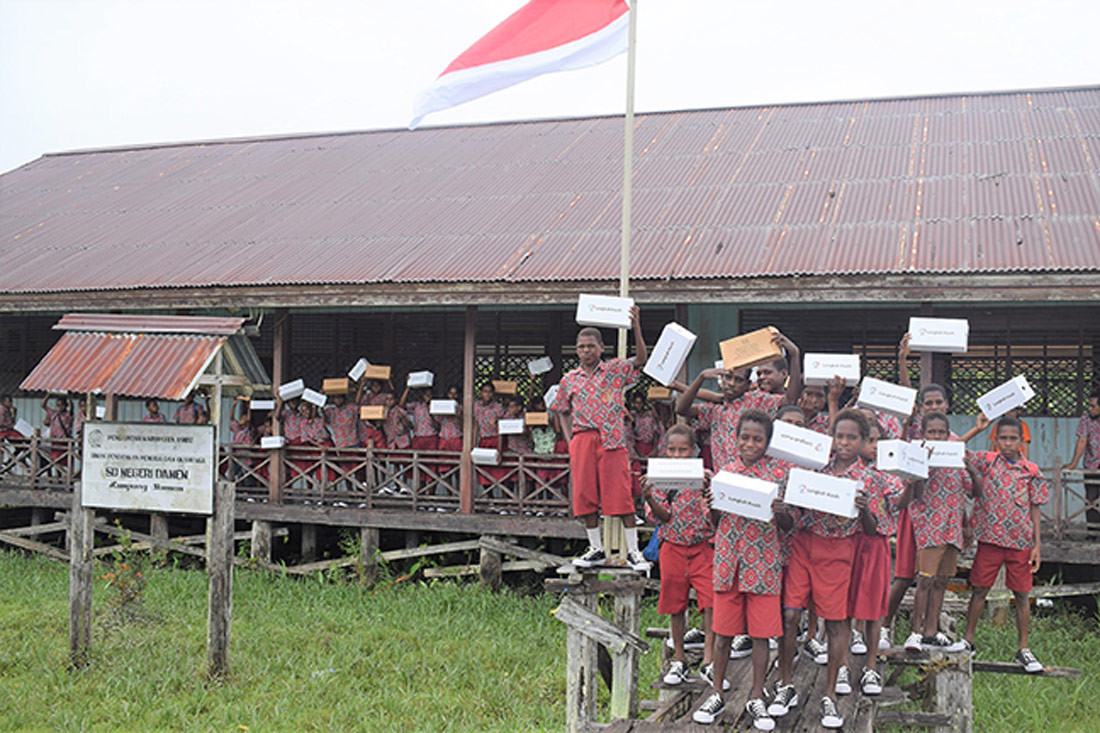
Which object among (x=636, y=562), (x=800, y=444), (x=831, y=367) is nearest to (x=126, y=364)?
(x=636, y=562)

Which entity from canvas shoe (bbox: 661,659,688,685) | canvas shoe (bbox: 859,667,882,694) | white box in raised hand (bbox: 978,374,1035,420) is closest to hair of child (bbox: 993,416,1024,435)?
white box in raised hand (bbox: 978,374,1035,420)

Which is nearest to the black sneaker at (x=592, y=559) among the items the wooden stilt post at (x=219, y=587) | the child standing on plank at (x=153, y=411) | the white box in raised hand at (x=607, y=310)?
the white box in raised hand at (x=607, y=310)

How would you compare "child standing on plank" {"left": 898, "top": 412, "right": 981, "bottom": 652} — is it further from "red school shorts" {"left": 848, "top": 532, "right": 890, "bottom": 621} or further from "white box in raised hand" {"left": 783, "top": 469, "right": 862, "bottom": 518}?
"white box in raised hand" {"left": 783, "top": 469, "right": 862, "bottom": 518}

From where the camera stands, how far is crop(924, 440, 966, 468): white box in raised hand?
20.4 ft

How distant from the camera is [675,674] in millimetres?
6203

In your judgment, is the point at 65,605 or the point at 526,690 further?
the point at 65,605

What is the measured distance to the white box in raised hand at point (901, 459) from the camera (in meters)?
5.67

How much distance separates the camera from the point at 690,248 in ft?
36.5

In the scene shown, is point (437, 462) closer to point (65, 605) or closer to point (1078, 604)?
point (65, 605)

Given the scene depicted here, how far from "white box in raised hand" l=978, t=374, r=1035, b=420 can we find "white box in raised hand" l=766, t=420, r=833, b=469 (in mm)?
1895

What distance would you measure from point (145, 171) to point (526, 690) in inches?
509

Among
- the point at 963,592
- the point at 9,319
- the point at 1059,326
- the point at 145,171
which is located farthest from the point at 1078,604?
the point at 145,171

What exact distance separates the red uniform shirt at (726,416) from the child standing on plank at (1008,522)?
1.63 meters

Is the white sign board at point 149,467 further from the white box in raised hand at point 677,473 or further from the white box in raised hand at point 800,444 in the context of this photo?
the white box in raised hand at point 800,444
